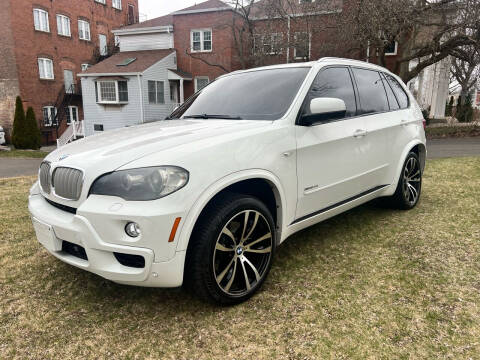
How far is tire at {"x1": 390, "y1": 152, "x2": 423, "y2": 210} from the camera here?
4484 millimetres

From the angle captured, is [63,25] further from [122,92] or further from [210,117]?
[210,117]

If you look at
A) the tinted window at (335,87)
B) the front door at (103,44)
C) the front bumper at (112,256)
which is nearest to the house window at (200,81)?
the front door at (103,44)

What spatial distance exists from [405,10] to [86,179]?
14518mm

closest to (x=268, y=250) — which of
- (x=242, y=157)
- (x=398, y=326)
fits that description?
(x=242, y=157)

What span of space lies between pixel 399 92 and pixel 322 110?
226 cm

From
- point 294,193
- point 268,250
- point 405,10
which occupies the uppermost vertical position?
point 405,10

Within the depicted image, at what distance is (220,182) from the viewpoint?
95.0 inches

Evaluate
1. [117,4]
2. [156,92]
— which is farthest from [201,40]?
[117,4]

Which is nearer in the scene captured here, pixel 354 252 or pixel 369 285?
pixel 369 285

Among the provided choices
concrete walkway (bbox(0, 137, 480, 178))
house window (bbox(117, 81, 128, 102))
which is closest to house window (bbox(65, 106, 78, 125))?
house window (bbox(117, 81, 128, 102))

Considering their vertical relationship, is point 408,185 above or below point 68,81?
below

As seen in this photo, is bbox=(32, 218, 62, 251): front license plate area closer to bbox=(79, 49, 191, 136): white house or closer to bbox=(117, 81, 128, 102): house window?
bbox=(79, 49, 191, 136): white house

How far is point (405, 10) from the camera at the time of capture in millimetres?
13336

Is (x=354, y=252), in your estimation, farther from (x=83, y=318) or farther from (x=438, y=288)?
(x=83, y=318)
